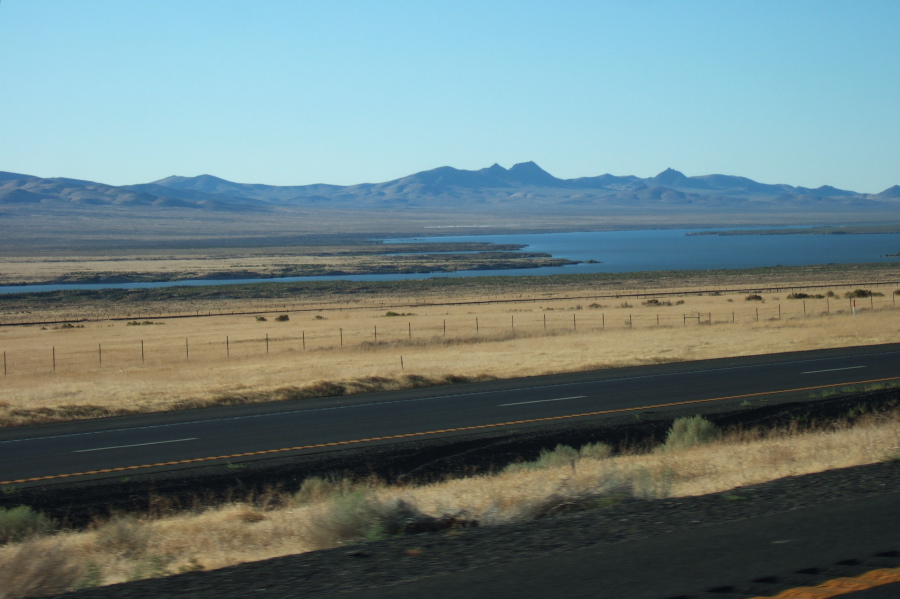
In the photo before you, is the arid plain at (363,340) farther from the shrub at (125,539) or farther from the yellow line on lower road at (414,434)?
the shrub at (125,539)

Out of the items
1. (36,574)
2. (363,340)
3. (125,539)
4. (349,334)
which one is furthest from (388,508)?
(349,334)

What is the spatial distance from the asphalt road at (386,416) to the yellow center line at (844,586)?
10.5 metres

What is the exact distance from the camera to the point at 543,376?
987 inches

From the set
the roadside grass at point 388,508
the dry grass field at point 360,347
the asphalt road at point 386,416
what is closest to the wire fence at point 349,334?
the dry grass field at point 360,347

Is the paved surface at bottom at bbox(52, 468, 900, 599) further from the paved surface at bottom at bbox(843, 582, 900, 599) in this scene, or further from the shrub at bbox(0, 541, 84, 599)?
the shrub at bbox(0, 541, 84, 599)

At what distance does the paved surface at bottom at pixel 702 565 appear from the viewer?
5.81 m

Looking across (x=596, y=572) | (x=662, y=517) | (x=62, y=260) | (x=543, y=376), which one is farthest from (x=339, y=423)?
(x=62, y=260)

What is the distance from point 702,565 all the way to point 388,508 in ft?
11.2

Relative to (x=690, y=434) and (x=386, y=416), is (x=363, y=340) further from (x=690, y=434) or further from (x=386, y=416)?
(x=690, y=434)

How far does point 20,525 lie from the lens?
9805mm

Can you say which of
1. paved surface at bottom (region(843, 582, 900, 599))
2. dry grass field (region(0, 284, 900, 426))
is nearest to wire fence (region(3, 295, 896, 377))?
dry grass field (region(0, 284, 900, 426))

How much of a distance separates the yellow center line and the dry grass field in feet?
59.6

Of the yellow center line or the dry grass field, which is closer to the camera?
the yellow center line

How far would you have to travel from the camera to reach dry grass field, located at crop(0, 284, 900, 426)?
78.2 feet
